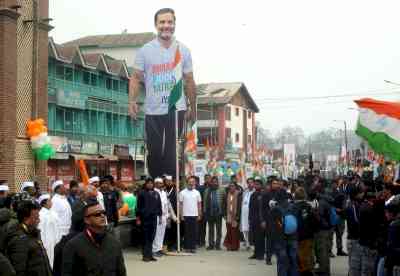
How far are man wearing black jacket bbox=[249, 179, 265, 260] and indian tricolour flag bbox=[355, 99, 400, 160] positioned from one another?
12.8 ft

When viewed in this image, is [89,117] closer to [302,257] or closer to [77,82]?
[77,82]

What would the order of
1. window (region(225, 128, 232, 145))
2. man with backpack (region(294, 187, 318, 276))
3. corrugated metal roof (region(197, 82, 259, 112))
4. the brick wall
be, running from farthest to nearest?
window (region(225, 128, 232, 145)) → corrugated metal roof (region(197, 82, 259, 112)) → the brick wall → man with backpack (region(294, 187, 318, 276))

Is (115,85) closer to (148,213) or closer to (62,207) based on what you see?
(148,213)

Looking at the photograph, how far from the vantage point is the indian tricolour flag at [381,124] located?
1124cm

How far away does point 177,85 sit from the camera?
18031 mm

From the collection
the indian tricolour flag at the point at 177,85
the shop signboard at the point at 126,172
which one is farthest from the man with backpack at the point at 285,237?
the shop signboard at the point at 126,172

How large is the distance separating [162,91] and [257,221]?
4884mm

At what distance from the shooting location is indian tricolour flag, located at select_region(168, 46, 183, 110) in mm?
17891

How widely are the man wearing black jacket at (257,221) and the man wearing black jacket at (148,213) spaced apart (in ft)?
8.02

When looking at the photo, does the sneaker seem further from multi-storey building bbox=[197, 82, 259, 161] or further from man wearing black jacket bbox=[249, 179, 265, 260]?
multi-storey building bbox=[197, 82, 259, 161]

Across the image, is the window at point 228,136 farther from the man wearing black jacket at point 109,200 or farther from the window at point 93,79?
the man wearing black jacket at point 109,200

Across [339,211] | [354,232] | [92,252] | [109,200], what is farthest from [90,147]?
[92,252]

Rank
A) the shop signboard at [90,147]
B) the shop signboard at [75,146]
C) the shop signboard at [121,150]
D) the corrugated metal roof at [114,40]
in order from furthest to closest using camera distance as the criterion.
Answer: the corrugated metal roof at [114,40] → the shop signboard at [121,150] → the shop signboard at [90,147] → the shop signboard at [75,146]

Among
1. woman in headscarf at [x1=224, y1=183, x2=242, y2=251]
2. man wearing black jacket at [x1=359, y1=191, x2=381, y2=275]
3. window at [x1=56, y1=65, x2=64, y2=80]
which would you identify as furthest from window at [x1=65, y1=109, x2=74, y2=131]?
man wearing black jacket at [x1=359, y1=191, x2=381, y2=275]
